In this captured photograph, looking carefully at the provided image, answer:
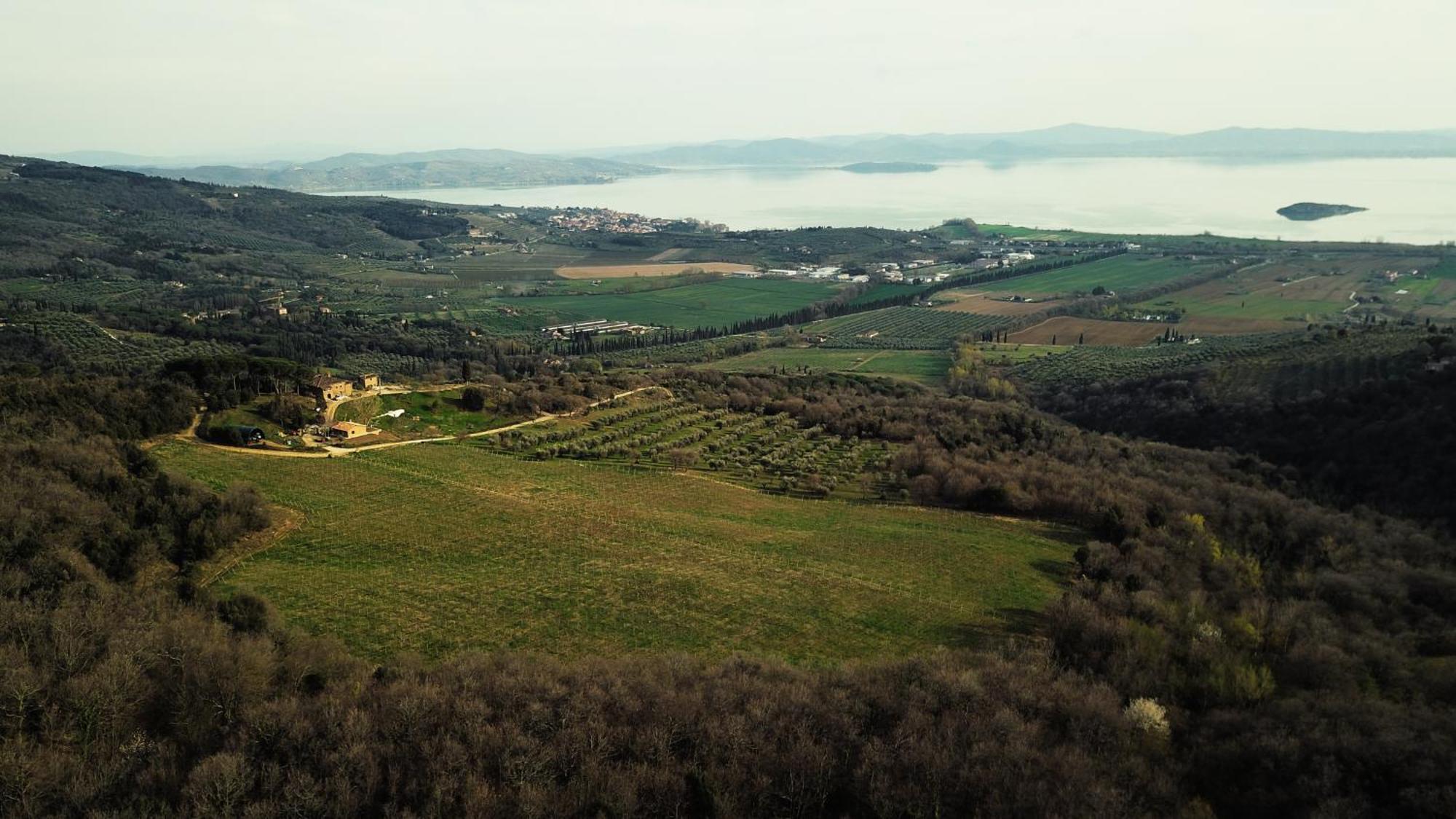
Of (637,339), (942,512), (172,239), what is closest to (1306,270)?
(637,339)

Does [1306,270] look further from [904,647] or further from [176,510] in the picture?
[176,510]

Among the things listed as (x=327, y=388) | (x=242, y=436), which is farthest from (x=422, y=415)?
(x=242, y=436)

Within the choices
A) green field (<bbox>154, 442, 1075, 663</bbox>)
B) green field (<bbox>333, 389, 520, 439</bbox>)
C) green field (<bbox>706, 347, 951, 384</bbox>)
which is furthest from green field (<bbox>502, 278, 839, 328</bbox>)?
green field (<bbox>154, 442, 1075, 663</bbox>)

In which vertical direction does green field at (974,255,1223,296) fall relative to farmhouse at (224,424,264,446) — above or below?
above

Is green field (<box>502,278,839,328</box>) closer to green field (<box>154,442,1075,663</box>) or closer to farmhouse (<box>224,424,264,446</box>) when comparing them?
farmhouse (<box>224,424,264,446</box>)

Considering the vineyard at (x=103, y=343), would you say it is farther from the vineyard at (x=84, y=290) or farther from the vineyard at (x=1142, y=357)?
the vineyard at (x=1142, y=357)

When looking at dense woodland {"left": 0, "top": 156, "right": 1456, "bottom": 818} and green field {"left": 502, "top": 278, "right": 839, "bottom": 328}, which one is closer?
dense woodland {"left": 0, "top": 156, "right": 1456, "bottom": 818}
